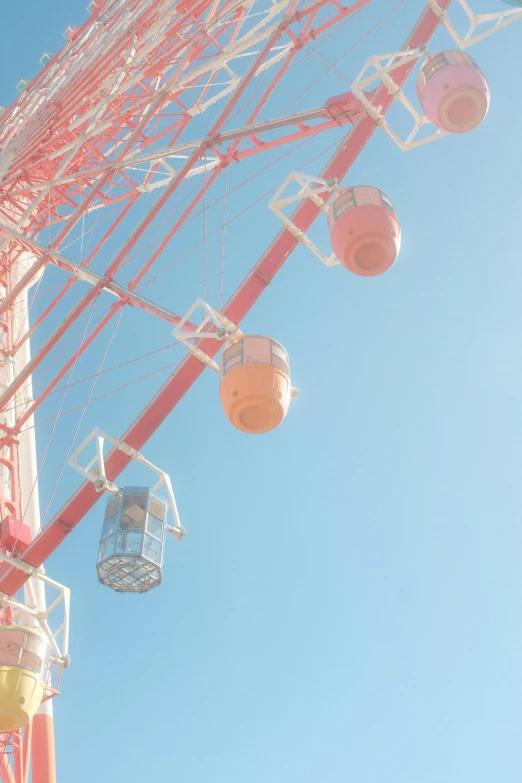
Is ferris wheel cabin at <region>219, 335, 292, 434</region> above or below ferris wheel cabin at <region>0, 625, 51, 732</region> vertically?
above

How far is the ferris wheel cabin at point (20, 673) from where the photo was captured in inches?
317

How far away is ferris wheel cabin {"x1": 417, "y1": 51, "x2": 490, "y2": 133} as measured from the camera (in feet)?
31.0

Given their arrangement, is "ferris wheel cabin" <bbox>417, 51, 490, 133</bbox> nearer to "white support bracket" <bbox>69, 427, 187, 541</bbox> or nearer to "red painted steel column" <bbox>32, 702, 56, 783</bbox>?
"white support bracket" <bbox>69, 427, 187, 541</bbox>

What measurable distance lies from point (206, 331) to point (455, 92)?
4185 millimetres

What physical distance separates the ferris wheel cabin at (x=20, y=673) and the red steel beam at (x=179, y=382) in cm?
111

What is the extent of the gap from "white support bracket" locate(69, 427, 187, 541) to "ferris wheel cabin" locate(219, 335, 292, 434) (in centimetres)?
198

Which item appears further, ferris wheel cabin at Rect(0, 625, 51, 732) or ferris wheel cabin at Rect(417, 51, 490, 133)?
ferris wheel cabin at Rect(417, 51, 490, 133)

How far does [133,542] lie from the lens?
8.76 meters

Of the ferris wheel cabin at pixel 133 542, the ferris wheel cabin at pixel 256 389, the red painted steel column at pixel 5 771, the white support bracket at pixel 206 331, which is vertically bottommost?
the red painted steel column at pixel 5 771

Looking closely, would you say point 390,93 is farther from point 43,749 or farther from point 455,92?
point 43,749

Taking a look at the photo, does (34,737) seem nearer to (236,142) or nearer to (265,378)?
(265,378)

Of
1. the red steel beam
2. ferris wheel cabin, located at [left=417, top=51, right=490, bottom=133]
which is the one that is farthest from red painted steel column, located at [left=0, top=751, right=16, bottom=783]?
ferris wheel cabin, located at [left=417, top=51, right=490, bottom=133]

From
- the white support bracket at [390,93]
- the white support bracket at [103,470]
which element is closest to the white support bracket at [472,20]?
the white support bracket at [390,93]

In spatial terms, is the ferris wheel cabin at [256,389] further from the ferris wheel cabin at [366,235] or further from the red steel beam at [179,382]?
the red steel beam at [179,382]
